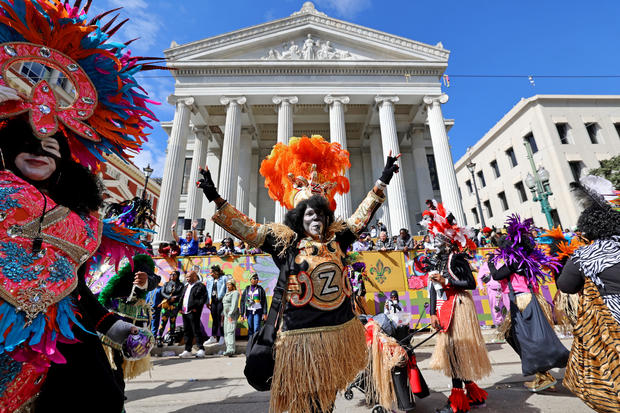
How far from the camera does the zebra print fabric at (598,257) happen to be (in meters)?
2.23

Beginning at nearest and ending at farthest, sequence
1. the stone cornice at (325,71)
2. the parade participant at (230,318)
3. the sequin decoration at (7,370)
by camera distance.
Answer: the sequin decoration at (7,370)
the parade participant at (230,318)
the stone cornice at (325,71)

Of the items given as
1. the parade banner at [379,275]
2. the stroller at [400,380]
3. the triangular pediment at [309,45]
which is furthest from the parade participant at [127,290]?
the triangular pediment at [309,45]

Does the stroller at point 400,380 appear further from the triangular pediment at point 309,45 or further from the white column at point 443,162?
the triangular pediment at point 309,45

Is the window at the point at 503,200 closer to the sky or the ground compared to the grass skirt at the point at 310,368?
closer to the sky

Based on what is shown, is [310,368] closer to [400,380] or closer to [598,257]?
[400,380]

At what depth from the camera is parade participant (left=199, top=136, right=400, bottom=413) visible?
75.0 inches

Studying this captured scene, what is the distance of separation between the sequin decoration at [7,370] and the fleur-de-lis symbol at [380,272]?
314 inches

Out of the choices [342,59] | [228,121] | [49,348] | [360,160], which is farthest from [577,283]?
[360,160]

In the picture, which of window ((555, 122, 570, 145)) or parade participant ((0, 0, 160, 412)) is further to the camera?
window ((555, 122, 570, 145))

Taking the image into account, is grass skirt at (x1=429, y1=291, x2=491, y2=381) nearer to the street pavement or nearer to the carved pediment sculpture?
the street pavement

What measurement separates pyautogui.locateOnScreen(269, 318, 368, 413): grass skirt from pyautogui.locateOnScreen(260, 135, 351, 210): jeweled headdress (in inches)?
43.6

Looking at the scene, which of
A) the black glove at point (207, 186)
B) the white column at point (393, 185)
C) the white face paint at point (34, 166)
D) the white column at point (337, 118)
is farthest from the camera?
the white column at point (337, 118)

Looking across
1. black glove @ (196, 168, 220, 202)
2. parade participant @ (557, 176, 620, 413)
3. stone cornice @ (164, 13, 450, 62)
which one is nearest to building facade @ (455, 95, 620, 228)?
stone cornice @ (164, 13, 450, 62)

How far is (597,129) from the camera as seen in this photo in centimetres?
2492
